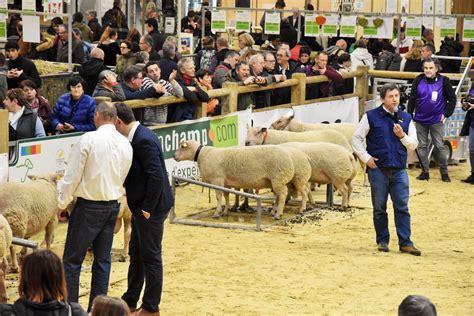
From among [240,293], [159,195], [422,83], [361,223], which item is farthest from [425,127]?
[159,195]

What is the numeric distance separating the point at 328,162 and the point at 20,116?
4.16 m

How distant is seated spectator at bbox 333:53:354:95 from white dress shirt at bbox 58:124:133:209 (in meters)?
10.3

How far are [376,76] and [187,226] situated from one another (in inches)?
305

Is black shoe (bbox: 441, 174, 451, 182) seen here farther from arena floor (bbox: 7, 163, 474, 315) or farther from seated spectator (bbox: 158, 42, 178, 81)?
seated spectator (bbox: 158, 42, 178, 81)

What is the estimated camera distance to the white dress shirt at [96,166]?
920cm

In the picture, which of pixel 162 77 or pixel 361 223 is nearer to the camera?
pixel 361 223

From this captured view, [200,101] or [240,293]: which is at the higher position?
[200,101]

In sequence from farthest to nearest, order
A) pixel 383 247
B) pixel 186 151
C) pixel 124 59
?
pixel 124 59 < pixel 186 151 < pixel 383 247

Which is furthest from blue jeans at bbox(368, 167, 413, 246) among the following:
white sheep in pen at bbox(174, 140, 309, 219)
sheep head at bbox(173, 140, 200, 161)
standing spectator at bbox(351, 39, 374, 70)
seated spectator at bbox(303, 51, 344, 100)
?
standing spectator at bbox(351, 39, 374, 70)

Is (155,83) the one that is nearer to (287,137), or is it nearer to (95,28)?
(287,137)

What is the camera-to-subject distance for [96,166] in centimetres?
925

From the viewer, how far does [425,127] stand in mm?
18047

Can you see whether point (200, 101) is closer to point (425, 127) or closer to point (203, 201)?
point (203, 201)

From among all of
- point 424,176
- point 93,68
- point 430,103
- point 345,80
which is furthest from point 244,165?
point 345,80
